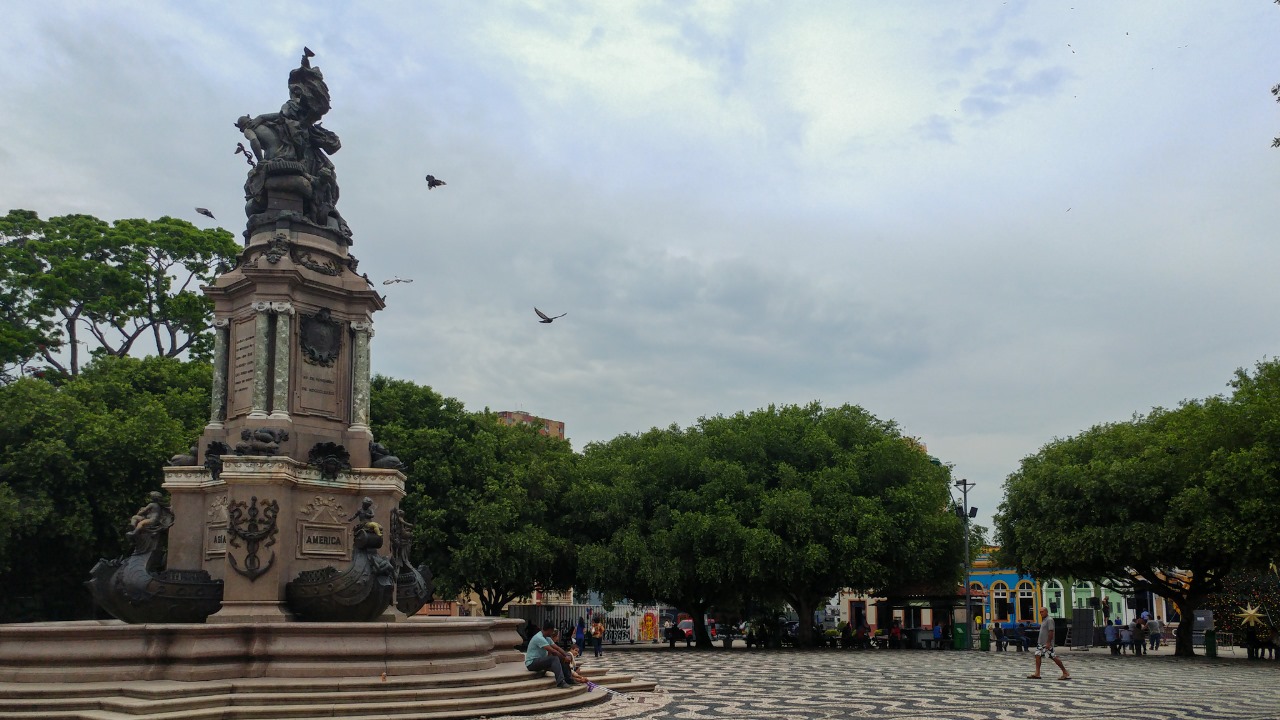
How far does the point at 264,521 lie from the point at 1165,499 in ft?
90.9

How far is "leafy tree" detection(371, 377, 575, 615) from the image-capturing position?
35031mm

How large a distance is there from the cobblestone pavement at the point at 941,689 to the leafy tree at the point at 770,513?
188 inches

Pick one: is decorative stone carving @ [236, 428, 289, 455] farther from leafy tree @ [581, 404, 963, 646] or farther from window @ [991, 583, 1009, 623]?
window @ [991, 583, 1009, 623]

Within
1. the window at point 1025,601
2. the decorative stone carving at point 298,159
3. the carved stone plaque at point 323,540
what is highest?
the decorative stone carving at point 298,159

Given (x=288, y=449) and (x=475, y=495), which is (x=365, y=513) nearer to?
(x=288, y=449)

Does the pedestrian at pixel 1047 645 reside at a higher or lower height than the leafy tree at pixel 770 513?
lower

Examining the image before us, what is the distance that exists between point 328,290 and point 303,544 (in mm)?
4147

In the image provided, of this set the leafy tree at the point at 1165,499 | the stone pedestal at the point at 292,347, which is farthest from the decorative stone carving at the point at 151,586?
the leafy tree at the point at 1165,499

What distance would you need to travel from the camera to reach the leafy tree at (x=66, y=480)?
2694 cm

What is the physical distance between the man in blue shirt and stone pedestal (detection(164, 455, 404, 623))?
3.02 metres

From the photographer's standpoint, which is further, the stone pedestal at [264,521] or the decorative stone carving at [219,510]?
the decorative stone carving at [219,510]

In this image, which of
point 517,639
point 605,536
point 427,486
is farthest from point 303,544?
point 605,536

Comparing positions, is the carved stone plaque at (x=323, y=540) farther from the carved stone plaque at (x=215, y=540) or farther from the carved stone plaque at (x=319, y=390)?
the carved stone plaque at (x=319, y=390)

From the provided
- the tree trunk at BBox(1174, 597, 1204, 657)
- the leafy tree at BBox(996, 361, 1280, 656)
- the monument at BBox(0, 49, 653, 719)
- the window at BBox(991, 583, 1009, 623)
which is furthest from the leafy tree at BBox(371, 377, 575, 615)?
the window at BBox(991, 583, 1009, 623)
